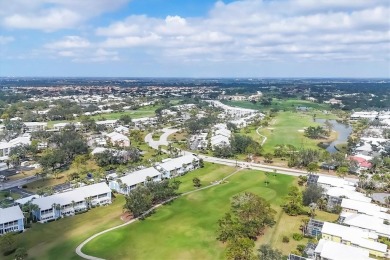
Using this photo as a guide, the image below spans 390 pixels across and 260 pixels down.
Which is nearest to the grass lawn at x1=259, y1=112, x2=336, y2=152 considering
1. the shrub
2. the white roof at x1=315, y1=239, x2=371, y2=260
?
the shrub

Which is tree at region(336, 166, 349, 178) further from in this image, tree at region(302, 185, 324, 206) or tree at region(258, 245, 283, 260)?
tree at region(258, 245, 283, 260)

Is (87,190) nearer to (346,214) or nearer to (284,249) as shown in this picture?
(284,249)

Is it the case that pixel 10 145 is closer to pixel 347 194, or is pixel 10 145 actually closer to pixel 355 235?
pixel 347 194

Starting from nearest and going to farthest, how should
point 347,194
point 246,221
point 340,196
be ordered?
point 246,221 → point 340,196 → point 347,194

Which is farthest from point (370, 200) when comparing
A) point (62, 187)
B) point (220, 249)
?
point (62, 187)

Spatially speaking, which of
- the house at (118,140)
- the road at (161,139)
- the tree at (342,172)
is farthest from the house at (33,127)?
the tree at (342,172)

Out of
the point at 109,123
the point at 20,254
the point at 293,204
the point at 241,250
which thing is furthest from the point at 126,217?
the point at 109,123

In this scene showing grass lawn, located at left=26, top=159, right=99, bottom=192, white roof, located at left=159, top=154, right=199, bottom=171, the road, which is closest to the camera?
grass lawn, located at left=26, top=159, right=99, bottom=192
